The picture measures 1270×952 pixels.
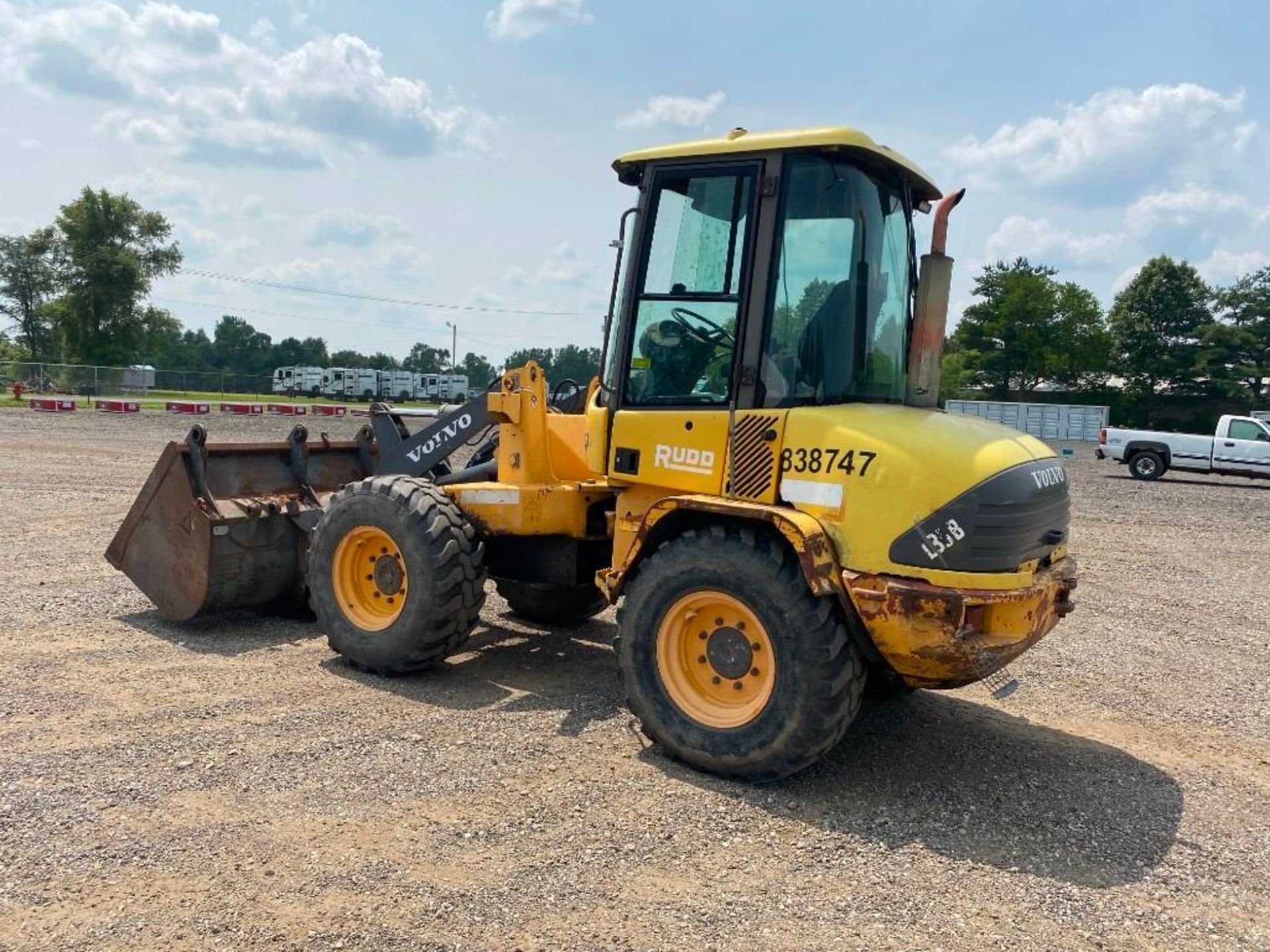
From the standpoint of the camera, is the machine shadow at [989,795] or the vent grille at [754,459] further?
the vent grille at [754,459]

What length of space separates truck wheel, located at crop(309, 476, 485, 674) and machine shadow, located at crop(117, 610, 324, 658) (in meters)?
0.69

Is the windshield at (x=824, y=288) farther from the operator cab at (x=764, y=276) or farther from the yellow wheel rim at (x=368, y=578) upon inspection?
the yellow wheel rim at (x=368, y=578)

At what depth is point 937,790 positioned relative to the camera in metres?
4.62

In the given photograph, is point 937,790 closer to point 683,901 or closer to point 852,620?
point 852,620

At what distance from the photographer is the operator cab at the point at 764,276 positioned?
4.66 metres

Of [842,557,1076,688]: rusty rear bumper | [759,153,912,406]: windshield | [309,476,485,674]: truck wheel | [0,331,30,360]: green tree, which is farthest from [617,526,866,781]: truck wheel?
[0,331,30,360]: green tree

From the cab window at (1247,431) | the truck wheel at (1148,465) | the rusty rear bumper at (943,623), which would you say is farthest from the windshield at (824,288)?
the cab window at (1247,431)

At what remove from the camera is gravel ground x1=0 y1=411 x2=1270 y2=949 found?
11.2 ft

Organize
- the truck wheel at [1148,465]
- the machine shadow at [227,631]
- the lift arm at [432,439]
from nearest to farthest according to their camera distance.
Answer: the lift arm at [432,439] < the machine shadow at [227,631] < the truck wheel at [1148,465]

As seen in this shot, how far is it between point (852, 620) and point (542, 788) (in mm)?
1589

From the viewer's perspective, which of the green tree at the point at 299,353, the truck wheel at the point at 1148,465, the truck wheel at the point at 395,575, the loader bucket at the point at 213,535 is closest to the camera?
the truck wheel at the point at 395,575

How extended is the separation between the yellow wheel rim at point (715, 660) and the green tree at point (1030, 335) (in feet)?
193

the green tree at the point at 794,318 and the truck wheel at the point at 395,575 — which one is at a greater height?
the green tree at the point at 794,318

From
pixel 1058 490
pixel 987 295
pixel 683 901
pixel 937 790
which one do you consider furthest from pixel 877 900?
pixel 987 295
